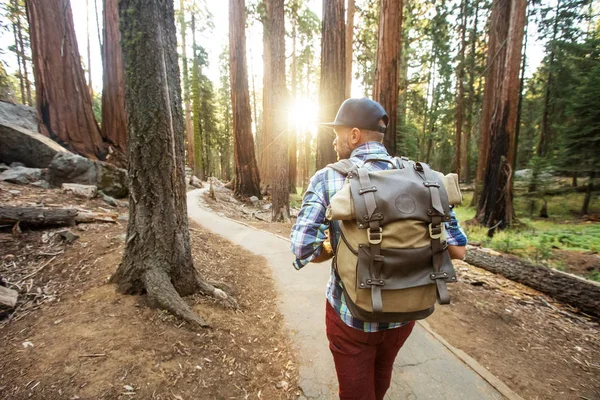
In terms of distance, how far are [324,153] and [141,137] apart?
205 inches

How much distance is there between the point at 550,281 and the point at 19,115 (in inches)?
543

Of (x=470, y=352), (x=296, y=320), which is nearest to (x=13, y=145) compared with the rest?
(x=296, y=320)

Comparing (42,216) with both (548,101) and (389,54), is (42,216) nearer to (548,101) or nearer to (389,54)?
(389,54)

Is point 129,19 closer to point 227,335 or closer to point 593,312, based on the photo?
point 227,335

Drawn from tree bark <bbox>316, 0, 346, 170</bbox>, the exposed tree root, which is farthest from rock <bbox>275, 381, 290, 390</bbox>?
tree bark <bbox>316, 0, 346, 170</bbox>

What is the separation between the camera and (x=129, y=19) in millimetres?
2871

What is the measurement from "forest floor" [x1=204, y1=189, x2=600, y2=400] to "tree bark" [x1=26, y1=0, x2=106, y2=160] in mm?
11292

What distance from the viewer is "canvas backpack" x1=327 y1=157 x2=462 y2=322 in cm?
130

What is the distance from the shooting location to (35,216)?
434cm

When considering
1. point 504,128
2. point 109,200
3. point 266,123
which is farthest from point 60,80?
point 504,128

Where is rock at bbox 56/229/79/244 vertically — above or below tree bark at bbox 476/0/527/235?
below

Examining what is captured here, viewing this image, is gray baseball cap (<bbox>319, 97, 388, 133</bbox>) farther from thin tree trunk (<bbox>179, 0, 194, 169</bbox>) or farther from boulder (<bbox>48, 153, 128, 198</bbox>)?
thin tree trunk (<bbox>179, 0, 194, 169</bbox>)

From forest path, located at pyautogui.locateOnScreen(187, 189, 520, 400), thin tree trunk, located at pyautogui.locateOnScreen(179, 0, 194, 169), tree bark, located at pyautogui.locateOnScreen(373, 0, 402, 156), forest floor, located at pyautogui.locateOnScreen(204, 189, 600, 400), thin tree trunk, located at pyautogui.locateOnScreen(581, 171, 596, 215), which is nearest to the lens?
forest path, located at pyautogui.locateOnScreen(187, 189, 520, 400)

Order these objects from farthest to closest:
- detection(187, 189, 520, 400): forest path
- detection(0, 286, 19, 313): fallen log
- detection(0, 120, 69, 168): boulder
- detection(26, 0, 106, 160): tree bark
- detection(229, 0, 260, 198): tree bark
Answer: detection(229, 0, 260, 198): tree bark, detection(26, 0, 106, 160): tree bark, detection(0, 120, 69, 168): boulder, detection(0, 286, 19, 313): fallen log, detection(187, 189, 520, 400): forest path
